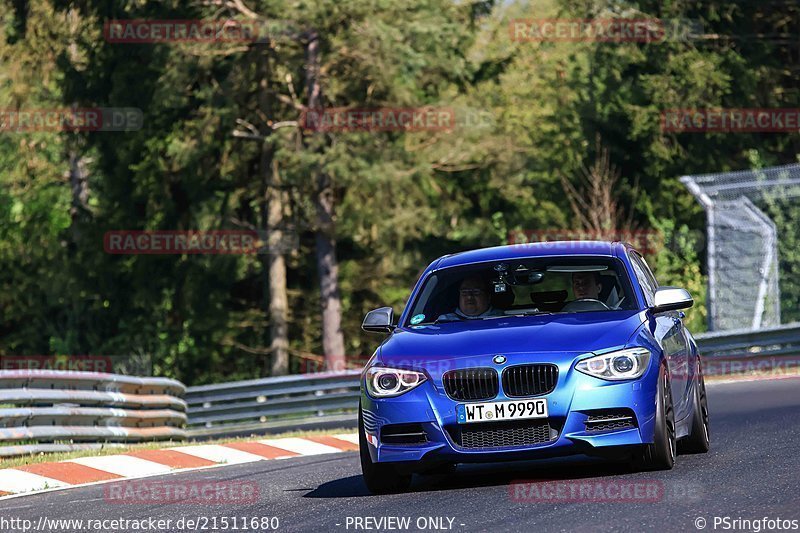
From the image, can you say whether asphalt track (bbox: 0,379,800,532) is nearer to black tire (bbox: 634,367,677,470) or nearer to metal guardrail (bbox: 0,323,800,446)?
black tire (bbox: 634,367,677,470)

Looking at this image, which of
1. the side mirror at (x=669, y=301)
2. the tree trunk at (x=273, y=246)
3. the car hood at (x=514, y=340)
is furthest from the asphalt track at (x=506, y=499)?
the tree trunk at (x=273, y=246)

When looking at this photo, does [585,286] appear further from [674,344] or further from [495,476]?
[495,476]

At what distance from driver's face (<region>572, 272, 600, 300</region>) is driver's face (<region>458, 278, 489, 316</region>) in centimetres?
62

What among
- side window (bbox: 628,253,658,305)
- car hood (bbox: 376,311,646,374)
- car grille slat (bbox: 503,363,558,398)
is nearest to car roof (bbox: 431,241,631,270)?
side window (bbox: 628,253,658,305)

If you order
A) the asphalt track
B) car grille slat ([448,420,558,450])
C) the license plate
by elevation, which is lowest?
the asphalt track

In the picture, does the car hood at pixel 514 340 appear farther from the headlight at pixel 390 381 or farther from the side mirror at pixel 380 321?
the side mirror at pixel 380 321

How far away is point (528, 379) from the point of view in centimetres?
953

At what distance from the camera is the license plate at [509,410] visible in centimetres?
946

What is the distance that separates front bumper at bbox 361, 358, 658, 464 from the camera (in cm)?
945

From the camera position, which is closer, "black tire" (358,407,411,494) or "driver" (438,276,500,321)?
"black tire" (358,407,411,494)

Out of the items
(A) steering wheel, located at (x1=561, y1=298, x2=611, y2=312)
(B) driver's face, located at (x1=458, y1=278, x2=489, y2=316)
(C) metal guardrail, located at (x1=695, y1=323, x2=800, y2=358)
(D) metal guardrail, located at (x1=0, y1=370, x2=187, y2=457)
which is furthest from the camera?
(C) metal guardrail, located at (x1=695, y1=323, x2=800, y2=358)

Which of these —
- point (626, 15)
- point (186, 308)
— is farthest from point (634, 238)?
point (186, 308)

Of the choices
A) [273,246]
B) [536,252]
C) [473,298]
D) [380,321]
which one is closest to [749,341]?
[536,252]

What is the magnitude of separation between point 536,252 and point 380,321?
48.8 inches
